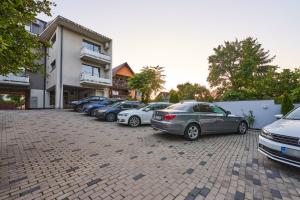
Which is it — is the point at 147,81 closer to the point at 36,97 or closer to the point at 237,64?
the point at 36,97

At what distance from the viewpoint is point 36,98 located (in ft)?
73.4

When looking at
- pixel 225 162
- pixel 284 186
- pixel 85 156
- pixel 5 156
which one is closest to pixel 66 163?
pixel 85 156

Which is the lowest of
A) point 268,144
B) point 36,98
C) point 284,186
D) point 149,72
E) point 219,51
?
point 284,186

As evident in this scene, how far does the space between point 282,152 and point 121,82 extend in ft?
100

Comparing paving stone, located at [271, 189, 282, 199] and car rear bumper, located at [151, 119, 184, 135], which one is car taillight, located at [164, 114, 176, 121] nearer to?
car rear bumper, located at [151, 119, 184, 135]

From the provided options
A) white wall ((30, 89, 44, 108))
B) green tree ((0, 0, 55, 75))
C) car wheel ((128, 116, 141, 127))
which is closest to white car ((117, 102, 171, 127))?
car wheel ((128, 116, 141, 127))

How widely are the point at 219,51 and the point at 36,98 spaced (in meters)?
32.8

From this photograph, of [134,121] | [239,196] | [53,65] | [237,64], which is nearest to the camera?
[239,196]

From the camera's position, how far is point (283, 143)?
3596mm

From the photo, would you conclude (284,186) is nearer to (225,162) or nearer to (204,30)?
(225,162)

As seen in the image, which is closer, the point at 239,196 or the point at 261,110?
the point at 239,196

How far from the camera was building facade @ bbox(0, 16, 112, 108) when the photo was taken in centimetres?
2017

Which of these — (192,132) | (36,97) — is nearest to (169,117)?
(192,132)

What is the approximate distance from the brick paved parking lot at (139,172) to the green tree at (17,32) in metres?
2.43
